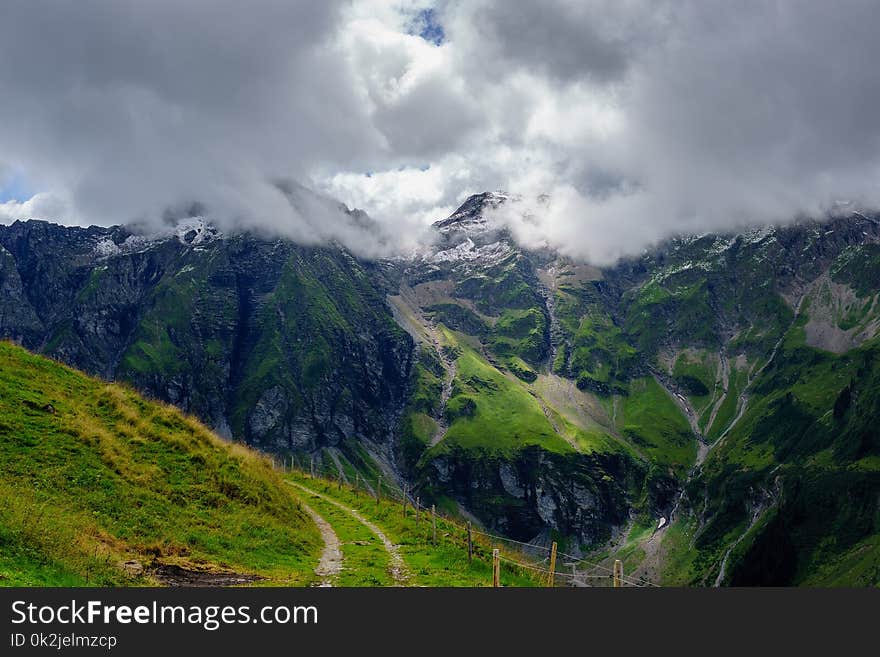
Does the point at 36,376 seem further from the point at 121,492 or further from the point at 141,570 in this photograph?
the point at 141,570

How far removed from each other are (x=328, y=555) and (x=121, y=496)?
42.0 feet

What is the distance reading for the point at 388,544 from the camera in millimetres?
42875

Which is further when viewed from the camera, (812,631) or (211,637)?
(812,631)

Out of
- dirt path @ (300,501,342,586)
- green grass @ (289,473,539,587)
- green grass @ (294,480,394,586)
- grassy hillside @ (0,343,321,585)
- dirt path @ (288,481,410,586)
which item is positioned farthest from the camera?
green grass @ (289,473,539,587)

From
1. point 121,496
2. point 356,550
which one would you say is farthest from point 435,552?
point 121,496

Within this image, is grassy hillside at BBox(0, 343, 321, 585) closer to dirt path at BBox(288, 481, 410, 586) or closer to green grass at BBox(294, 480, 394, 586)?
green grass at BBox(294, 480, 394, 586)

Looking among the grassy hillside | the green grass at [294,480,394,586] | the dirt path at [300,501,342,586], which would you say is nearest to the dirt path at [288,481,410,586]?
the green grass at [294,480,394,586]

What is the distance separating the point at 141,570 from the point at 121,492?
287 inches

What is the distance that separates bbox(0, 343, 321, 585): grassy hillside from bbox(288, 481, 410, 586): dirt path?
191 inches

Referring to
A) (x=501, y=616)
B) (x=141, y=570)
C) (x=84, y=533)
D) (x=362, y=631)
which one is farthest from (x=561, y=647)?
(x=84, y=533)

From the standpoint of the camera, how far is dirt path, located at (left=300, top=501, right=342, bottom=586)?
29.6m

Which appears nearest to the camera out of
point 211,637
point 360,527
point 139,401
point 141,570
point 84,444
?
point 211,637

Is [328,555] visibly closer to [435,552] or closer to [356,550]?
[356,550]

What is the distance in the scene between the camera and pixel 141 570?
23.1m
